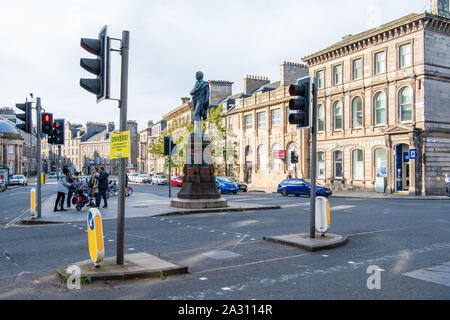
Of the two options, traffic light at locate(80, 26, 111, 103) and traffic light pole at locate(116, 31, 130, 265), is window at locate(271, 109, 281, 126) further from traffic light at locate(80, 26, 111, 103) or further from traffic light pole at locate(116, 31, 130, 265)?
traffic light at locate(80, 26, 111, 103)

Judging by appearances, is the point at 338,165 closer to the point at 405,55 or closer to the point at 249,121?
the point at 405,55

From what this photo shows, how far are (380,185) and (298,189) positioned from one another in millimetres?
7377

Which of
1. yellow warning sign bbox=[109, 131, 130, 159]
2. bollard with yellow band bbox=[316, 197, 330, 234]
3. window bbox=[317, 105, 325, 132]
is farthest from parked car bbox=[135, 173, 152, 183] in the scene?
yellow warning sign bbox=[109, 131, 130, 159]

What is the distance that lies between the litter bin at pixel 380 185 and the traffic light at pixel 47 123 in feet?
85.1

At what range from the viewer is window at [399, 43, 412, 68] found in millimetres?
30969

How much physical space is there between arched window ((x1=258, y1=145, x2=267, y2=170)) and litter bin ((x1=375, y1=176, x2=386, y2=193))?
15.9 metres

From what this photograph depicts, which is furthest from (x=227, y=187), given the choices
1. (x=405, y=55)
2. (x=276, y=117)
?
(x=405, y=55)

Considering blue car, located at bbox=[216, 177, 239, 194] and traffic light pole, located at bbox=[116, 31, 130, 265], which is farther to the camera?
blue car, located at bbox=[216, 177, 239, 194]

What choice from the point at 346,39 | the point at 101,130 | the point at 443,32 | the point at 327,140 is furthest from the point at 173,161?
the point at 101,130

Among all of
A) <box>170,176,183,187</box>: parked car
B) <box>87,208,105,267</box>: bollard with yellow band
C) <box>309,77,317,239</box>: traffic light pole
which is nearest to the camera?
<box>87,208,105,267</box>: bollard with yellow band

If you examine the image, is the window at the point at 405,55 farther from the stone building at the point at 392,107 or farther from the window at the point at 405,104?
the window at the point at 405,104

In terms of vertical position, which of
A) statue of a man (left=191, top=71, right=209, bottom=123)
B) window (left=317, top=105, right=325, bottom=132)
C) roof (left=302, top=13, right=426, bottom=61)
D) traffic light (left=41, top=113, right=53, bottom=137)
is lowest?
traffic light (left=41, top=113, right=53, bottom=137)

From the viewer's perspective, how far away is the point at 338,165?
37.5 metres

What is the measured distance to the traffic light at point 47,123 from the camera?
45.5 ft
